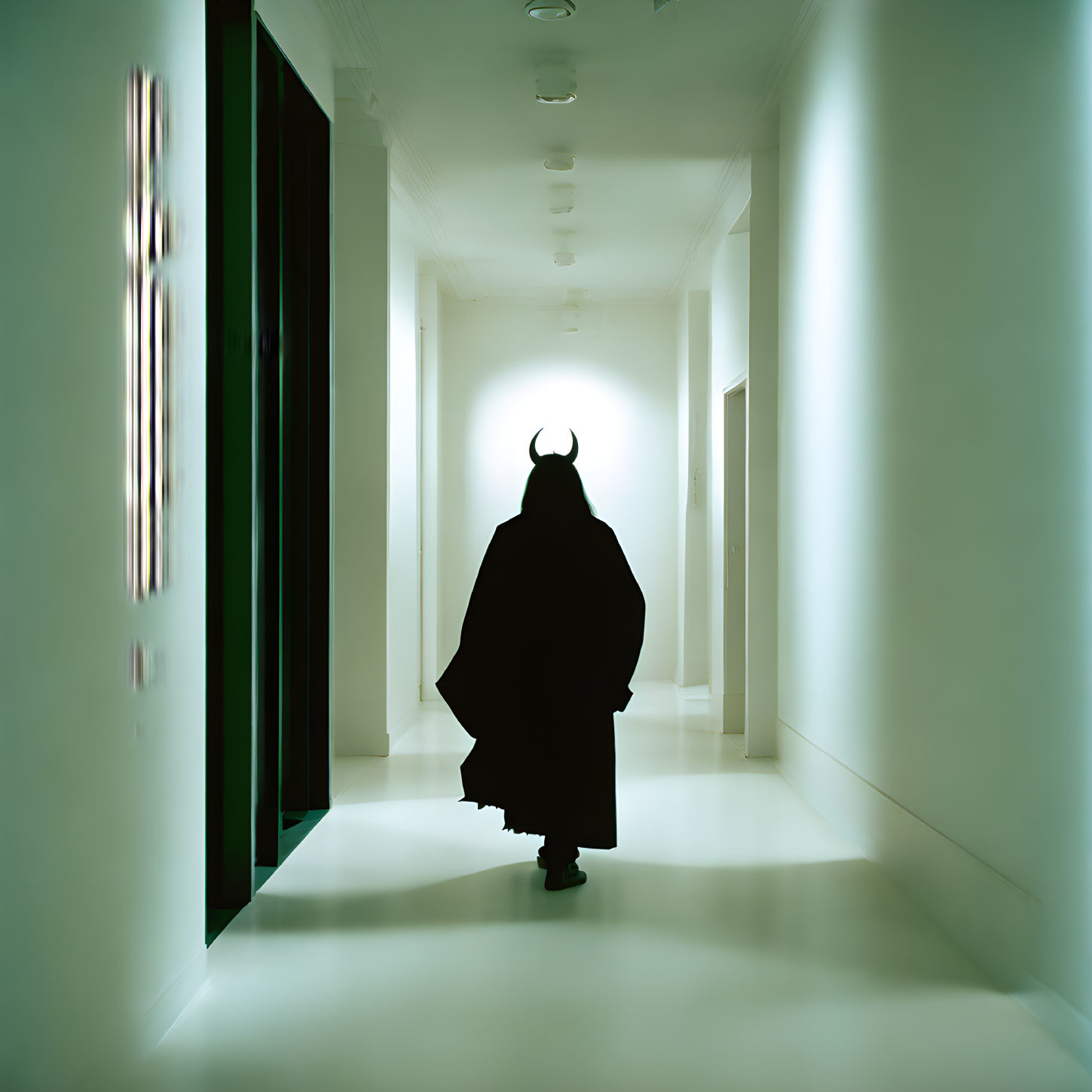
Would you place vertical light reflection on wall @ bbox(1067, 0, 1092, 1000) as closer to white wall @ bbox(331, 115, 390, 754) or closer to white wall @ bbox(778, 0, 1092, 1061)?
white wall @ bbox(778, 0, 1092, 1061)

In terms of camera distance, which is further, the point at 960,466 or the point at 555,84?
the point at 555,84

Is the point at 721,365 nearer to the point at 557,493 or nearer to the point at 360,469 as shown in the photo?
the point at 360,469

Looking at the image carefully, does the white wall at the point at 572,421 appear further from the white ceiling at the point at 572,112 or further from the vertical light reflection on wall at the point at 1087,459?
the vertical light reflection on wall at the point at 1087,459

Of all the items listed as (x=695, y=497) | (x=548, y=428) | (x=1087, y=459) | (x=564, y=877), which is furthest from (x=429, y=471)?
(x=1087, y=459)

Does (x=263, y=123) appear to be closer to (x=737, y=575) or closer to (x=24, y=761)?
(x=24, y=761)

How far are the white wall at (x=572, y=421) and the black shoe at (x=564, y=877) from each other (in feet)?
18.2

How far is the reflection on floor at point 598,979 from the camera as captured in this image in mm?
2068

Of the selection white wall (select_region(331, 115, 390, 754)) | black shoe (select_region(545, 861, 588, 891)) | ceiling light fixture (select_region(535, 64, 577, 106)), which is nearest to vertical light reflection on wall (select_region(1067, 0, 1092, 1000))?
black shoe (select_region(545, 861, 588, 891))

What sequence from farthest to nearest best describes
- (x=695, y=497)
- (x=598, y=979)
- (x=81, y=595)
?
(x=695, y=497) → (x=598, y=979) → (x=81, y=595)

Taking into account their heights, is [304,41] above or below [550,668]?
above

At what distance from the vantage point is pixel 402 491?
6297mm

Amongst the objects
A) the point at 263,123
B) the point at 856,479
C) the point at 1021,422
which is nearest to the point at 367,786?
the point at 856,479

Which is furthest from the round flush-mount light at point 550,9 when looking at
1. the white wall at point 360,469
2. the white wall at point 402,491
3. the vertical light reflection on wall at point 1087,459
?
the vertical light reflection on wall at point 1087,459

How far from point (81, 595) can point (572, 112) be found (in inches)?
164
